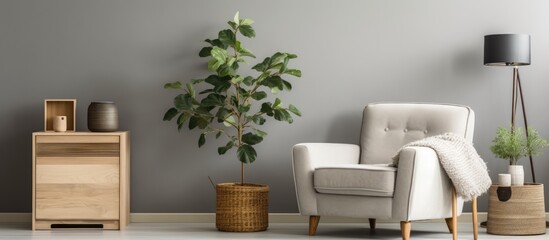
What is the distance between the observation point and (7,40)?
592 cm

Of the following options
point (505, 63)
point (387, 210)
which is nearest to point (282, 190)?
point (387, 210)

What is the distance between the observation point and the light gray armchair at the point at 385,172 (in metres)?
4.75

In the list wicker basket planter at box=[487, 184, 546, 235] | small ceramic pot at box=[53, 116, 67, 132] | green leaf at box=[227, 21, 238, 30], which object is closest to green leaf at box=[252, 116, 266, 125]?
green leaf at box=[227, 21, 238, 30]

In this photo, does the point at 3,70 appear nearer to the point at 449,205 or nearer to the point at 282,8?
the point at 282,8

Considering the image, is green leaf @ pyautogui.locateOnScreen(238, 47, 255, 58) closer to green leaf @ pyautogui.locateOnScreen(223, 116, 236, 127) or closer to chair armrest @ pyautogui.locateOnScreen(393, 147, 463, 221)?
green leaf @ pyautogui.locateOnScreen(223, 116, 236, 127)

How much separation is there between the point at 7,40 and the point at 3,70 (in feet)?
0.67

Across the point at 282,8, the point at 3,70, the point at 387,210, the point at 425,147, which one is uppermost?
the point at 282,8

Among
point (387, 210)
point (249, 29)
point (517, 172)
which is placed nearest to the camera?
point (387, 210)

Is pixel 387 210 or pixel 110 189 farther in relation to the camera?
pixel 110 189

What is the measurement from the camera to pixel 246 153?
215 inches

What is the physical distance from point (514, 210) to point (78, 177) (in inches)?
105

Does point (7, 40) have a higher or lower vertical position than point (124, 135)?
higher

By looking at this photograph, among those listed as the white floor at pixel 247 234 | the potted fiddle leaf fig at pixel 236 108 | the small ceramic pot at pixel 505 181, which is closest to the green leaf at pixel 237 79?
the potted fiddle leaf fig at pixel 236 108

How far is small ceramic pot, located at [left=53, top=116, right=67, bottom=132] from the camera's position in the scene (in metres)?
5.56
